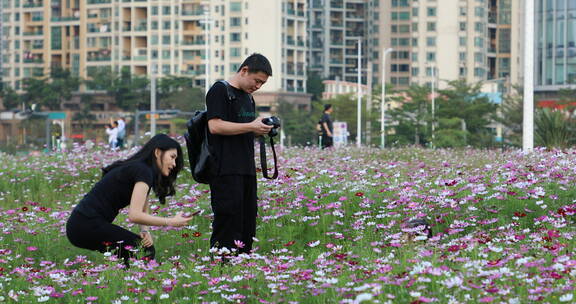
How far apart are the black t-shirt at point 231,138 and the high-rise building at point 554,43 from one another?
268 ft

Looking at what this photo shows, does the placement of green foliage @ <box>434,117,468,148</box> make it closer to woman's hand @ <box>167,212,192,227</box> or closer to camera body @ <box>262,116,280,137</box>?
camera body @ <box>262,116,280,137</box>

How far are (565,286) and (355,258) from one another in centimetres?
224

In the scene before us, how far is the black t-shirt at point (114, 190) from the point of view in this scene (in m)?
7.75

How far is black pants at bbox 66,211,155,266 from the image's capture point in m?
7.89

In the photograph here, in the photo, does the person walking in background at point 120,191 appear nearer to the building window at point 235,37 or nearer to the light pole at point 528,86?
the light pole at point 528,86

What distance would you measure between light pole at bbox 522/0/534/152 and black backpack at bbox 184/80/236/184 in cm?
1052

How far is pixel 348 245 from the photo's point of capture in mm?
8391

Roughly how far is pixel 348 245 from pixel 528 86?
36.6ft

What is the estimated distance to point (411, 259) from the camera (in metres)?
6.71

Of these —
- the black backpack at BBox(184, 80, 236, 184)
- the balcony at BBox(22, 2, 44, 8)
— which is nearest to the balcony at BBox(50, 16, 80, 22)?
the balcony at BBox(22, 2, 44, 8)

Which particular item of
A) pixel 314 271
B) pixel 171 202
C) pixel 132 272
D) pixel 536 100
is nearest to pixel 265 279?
pixel 314 271

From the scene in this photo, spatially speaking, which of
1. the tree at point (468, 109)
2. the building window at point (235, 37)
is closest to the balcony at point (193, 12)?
the building window at point (235, 37)

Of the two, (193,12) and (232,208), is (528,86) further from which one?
(193,12)

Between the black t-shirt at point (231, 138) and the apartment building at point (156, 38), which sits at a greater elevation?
the apartment building at point (156, 38)
